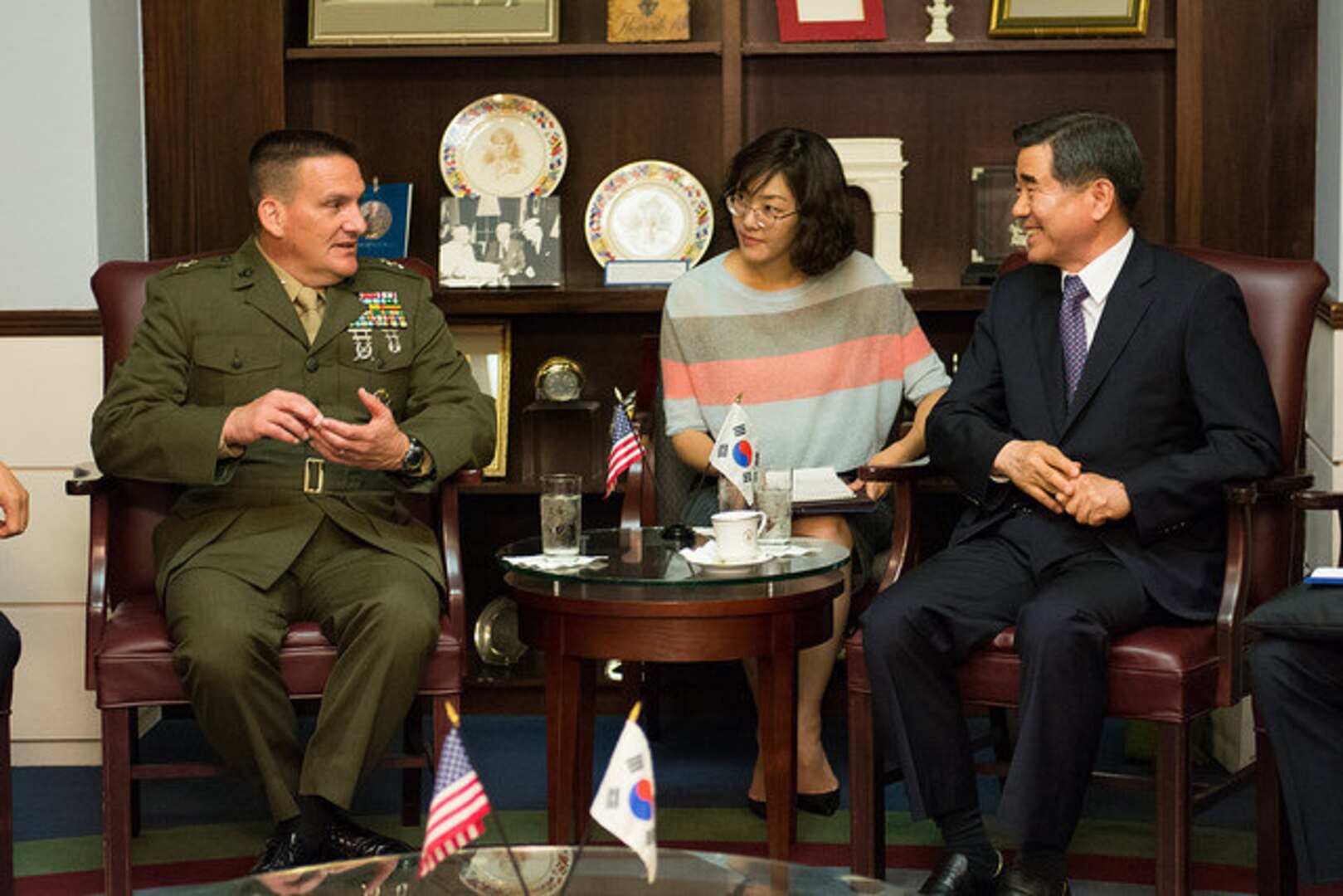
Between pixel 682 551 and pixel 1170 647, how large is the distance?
0.80 meters

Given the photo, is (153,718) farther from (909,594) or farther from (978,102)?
(978,102)

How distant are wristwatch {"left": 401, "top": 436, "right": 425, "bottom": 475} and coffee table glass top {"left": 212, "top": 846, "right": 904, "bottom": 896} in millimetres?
1165

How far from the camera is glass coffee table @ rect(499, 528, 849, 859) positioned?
285cm

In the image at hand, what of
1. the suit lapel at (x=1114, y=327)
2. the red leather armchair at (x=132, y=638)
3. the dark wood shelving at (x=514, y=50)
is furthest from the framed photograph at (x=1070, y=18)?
the red leather armchair at (x=132, y=638)

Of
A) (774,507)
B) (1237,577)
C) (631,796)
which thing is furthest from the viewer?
(774,507)

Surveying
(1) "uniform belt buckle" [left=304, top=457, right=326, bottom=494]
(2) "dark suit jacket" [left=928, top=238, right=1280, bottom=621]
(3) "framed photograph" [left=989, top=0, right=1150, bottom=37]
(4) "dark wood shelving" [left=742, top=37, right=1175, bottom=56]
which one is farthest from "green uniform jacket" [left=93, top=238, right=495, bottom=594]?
(3) "framed photograph" [left=989, top=0, right=1150, bottom=37]

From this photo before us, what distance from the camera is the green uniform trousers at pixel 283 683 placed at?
2.99 m

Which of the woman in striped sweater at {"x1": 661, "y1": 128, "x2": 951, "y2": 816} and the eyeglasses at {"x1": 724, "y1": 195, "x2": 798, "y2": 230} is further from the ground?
the eyeglasses at {"x1": 724, "y1": 195, "x2": 798, "y2": 230}

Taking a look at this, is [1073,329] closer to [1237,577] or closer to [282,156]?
[1237,577]

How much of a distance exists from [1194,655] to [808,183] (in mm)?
1299

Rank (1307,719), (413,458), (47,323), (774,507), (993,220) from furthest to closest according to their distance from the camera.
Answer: (993,220)
(47,323)
(413,458)
(774,507)
(1307,719)

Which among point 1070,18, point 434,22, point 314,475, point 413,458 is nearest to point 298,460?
point 314,475

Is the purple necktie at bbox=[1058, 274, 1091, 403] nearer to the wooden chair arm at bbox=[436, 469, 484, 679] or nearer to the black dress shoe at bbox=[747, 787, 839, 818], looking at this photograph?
the black dress shoe at bbox=[747, 787, 839, 818]

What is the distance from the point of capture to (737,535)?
296 cm
